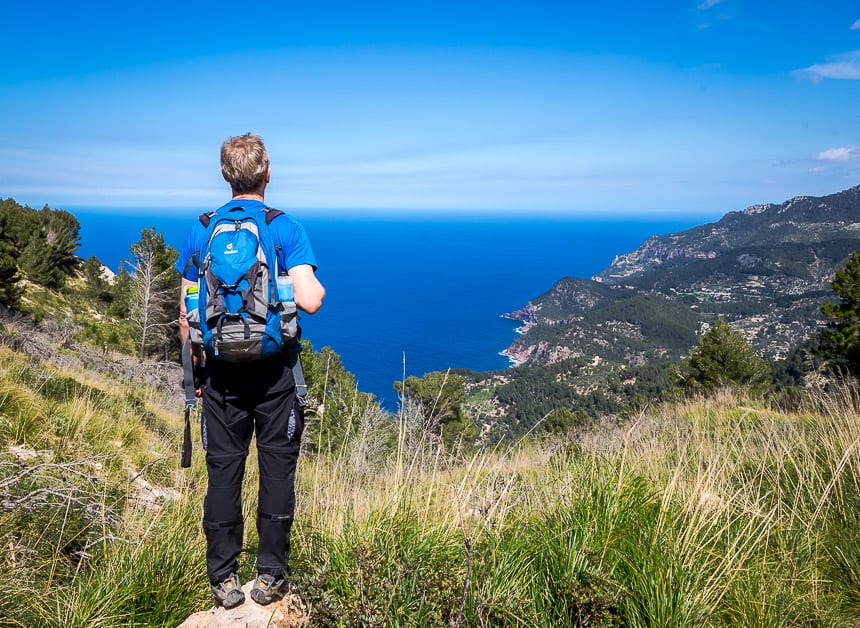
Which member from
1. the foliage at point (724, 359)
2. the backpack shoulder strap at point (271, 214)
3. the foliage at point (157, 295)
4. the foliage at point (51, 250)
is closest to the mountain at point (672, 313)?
the foliage at point (724, 359)

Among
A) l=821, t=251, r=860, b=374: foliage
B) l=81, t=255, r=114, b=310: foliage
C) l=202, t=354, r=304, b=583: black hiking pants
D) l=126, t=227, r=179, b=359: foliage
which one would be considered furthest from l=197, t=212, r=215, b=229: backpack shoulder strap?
l=81, t=255, r=114, b=310: foliage

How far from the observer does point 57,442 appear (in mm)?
3920

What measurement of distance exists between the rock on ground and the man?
0.28 feet

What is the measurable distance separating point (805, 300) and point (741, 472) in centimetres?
17230

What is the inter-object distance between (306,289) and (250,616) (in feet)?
4.59

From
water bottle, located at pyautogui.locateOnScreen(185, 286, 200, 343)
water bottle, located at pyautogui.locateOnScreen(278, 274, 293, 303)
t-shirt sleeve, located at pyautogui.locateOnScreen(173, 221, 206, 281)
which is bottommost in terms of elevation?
water bottle, located at pyautogui.locateOnScreen(185, 286, 200, 343)

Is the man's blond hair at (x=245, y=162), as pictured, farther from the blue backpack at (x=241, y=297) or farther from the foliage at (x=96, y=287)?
the foliage at (x=96, y=287)

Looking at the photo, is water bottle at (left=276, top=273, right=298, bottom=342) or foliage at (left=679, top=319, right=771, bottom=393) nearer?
water bottle at (left=276, top=273, right=298, bottom=342)

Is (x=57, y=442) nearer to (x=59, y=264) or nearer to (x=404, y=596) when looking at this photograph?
(x=404, y=596)

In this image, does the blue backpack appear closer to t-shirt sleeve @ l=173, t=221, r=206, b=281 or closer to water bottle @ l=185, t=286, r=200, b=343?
water bottle @ l=185, t=286, r=200, b=343

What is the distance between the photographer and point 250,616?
2074mm

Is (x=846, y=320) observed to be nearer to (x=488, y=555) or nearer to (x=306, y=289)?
(x=488, y=555)

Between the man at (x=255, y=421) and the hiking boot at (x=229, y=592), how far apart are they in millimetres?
12

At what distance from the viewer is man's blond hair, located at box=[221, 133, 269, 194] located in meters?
2.37
